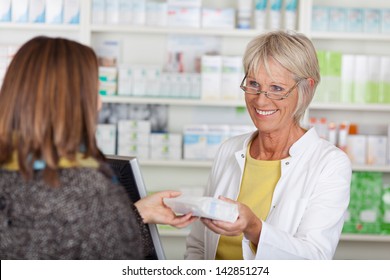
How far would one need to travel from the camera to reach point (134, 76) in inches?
166

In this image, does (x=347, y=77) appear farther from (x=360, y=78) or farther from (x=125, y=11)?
(x=125, y=11)

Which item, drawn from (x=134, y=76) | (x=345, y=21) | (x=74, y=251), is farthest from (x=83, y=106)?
(x=345, y=21)

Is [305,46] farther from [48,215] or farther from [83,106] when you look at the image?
[48,215]

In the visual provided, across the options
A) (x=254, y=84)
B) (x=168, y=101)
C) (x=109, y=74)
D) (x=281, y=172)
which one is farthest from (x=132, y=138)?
(x=281, y=172)

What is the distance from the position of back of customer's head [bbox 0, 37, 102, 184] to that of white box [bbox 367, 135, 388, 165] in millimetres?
3111

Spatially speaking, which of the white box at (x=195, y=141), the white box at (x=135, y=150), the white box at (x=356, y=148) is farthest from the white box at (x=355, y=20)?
the white box at (x=135, y=150)

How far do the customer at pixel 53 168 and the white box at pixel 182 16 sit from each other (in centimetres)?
283

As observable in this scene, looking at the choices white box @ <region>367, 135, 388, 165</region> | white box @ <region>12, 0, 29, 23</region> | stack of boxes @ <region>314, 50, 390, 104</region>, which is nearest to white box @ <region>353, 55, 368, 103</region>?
stack of boxes @ <region>314, 50, 390, 104</region>

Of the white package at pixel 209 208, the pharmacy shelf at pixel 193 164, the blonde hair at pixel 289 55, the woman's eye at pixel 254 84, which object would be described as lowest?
the pharmacy shelf at pixel 193 164

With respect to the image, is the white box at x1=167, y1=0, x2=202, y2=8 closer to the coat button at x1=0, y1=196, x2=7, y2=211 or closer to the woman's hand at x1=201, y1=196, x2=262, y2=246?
the woman's hand at x1=201, y1=196, x2=262, y2=246

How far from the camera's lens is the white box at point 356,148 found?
4.26 metres

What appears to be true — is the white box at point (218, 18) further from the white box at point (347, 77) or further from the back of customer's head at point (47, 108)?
the back of customer's head at point (47, 108)

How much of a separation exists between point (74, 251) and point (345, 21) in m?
3.23

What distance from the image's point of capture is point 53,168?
1399mm
